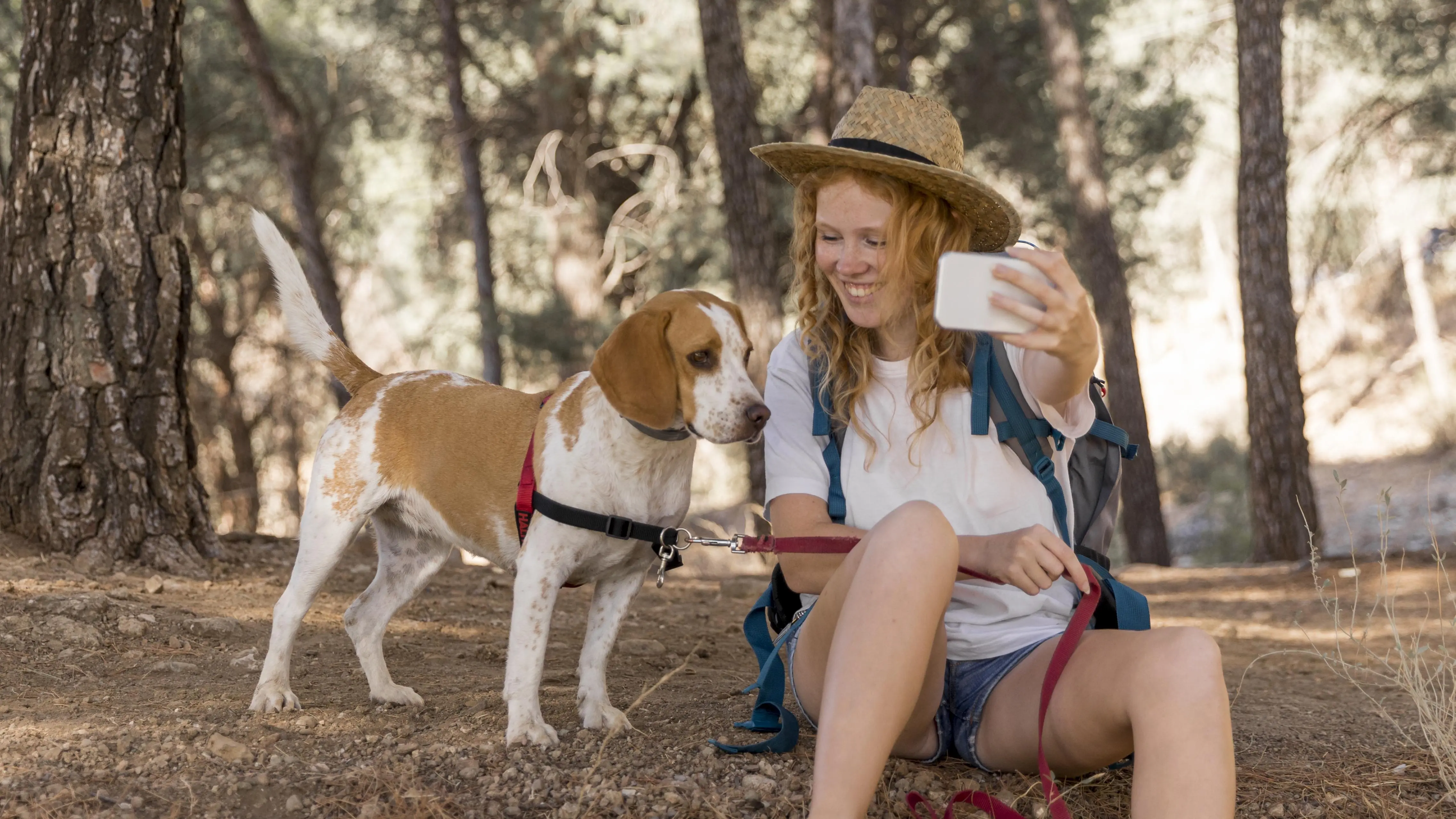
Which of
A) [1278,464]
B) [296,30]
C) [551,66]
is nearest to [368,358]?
[296,30]

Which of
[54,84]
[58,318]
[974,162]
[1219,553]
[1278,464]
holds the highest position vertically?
[974,162]

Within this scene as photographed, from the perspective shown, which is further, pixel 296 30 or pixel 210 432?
pixel 296 30

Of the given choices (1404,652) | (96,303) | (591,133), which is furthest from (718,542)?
(591,133)

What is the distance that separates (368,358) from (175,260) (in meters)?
19.9

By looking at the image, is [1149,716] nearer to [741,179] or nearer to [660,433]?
[660,433]

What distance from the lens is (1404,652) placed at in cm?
331

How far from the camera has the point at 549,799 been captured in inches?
113

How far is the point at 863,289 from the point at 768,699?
1.13 metres

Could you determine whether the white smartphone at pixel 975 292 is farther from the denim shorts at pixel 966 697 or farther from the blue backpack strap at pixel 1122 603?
the denim shorts at pixel 966 697

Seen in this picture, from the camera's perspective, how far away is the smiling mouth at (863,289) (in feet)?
9.37

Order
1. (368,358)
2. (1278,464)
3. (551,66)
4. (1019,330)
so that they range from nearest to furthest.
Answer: (1019,330) < (1278,464) < (551,66) < (368,358)

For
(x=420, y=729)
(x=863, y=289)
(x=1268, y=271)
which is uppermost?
(x=1268, y=271)

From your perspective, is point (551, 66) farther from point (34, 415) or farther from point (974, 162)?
point (34, 415)

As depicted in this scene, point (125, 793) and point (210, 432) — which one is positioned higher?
point (210, 432)
